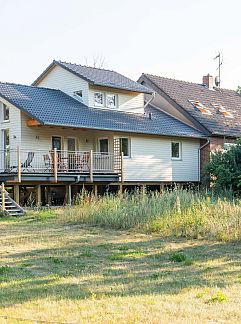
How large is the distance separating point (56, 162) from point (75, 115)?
3.96 m

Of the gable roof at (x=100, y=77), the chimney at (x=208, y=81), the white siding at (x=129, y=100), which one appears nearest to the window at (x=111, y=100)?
the white siding at (x=129, y=100)

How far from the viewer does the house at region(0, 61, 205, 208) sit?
25.0 metres

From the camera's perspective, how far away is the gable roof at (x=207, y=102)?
1276 inches

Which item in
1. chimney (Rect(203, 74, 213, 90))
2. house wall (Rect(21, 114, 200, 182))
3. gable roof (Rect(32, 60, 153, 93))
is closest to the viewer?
house wall (Rect(21, 114, 200, 182))

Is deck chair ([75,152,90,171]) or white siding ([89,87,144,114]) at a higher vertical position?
white siding ([89,87,144,114])

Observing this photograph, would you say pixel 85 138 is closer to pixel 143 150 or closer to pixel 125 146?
pixel 125 146

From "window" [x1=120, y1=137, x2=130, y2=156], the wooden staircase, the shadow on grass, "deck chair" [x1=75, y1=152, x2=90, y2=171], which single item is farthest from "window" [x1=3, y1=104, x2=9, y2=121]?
the shadow on grass

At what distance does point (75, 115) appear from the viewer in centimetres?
2672

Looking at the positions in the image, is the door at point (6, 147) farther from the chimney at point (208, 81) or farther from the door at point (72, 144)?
the chimney at point (208, 81)

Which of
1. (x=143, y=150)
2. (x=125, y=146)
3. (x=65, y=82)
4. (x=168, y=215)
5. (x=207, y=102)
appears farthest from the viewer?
(x=207, y=102)

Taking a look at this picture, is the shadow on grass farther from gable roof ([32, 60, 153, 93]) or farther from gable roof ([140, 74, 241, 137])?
gable roof ([140, 74, 241, 137])

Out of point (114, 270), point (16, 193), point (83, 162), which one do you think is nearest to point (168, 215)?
point (114, 270)

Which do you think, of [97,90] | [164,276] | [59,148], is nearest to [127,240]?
[164,276]

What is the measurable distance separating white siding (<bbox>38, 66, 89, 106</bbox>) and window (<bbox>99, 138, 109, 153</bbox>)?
2059mm
